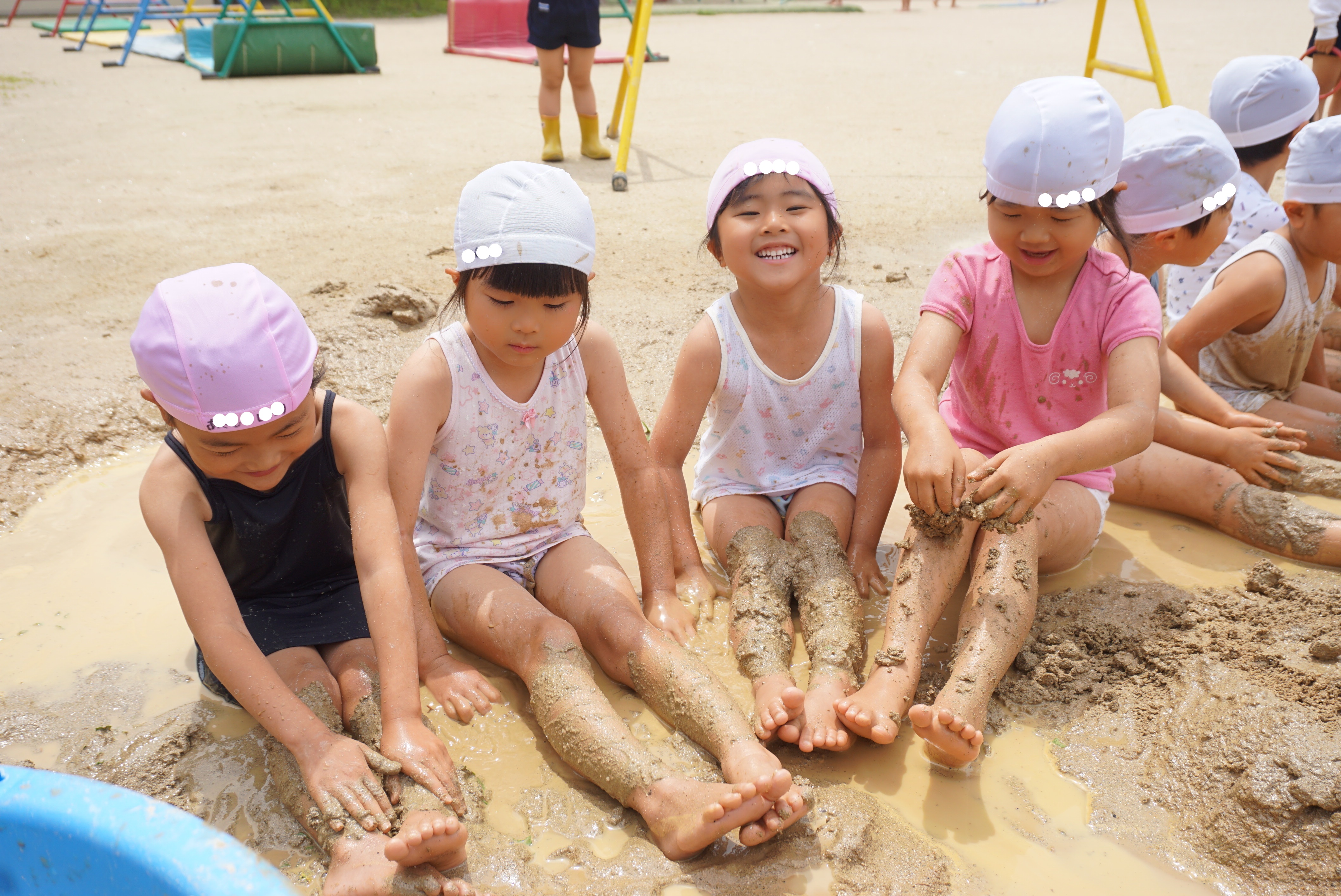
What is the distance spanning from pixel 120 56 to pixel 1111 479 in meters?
13.6

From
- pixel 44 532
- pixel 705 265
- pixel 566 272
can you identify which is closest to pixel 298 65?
pixel 705 265

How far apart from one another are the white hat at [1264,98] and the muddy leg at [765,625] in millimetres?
2912

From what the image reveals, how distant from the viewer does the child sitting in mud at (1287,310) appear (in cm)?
324

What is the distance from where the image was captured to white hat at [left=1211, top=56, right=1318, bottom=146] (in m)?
3.96

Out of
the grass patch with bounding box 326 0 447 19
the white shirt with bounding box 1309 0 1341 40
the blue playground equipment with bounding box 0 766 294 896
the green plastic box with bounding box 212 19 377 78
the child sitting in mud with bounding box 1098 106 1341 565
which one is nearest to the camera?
the blue playground equipment with bounding box 0 766 294 896

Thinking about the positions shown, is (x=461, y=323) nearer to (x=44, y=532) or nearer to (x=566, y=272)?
(x=566, y=272)

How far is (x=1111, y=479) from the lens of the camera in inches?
113

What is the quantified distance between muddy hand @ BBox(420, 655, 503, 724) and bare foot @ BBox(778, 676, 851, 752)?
0.67 meters

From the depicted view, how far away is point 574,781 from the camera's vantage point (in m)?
2.04

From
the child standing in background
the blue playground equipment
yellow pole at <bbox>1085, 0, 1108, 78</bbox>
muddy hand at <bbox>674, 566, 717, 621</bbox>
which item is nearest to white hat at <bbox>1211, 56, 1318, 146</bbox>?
yellow pole at <bbox>1085, 0, 1108, 78</bbox>

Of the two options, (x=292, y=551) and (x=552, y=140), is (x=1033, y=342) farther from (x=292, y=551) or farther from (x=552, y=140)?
(x=552, y=140)

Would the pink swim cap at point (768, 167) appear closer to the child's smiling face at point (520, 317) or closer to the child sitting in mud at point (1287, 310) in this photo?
the child's smiling face at point (520, 317)

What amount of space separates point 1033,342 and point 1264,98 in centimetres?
217

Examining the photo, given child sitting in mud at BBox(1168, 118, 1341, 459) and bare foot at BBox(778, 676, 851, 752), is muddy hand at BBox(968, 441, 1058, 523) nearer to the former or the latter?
bare foot at BBox(778, 676, 851, 752)
